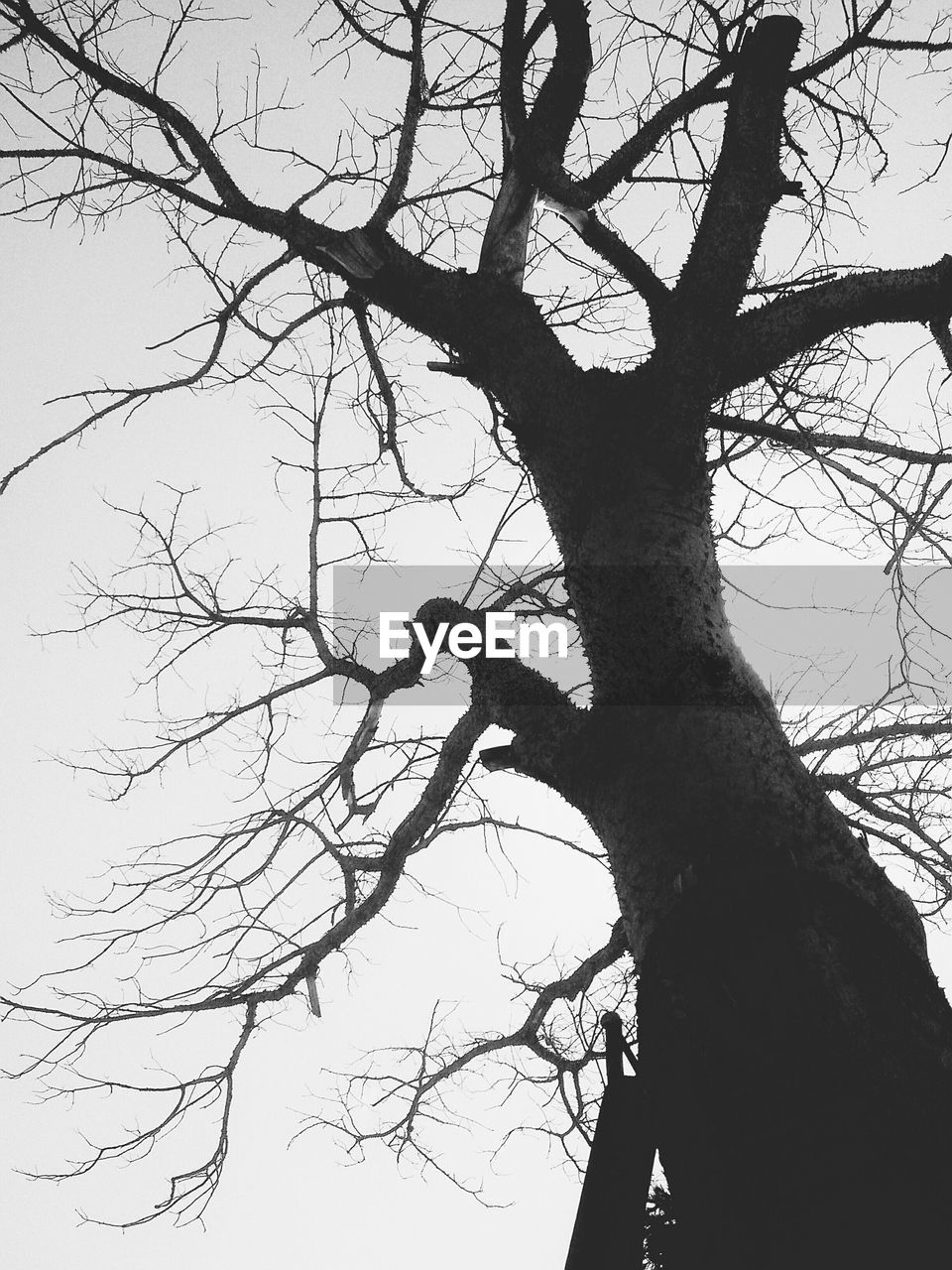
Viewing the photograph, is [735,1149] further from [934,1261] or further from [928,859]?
[928,859]

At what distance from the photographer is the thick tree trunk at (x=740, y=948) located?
116cm

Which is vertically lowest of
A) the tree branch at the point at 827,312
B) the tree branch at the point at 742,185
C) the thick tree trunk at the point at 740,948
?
the thick tree trunk at the point at 740,948

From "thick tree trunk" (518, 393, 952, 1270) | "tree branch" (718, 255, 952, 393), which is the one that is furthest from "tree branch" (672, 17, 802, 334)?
"thick tree trunk" (518, 393, 952, 1270)

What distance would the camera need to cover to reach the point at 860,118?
3.23 metres

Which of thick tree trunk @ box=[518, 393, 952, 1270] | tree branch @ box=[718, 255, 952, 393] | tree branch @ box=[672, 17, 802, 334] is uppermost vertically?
tree branch @ box=[672, 17, 802, 334]

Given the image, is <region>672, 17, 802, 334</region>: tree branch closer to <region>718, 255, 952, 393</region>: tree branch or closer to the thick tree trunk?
<region>718, 255, 952, 393</region>: tree branch

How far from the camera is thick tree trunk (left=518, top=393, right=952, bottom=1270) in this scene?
1.16 m

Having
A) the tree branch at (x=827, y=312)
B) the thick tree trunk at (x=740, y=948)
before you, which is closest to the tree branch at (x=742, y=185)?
the tree branch at (x=827, y=312)

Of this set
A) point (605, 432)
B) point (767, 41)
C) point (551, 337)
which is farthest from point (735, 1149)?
point (767, 41)

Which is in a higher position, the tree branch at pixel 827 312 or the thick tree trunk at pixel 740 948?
the tree branch at pixel 827 312

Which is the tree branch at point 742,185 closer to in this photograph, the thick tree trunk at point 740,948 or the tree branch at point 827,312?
the tree branch at point 827,312

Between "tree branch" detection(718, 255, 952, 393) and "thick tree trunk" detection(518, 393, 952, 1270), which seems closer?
"thick tree trunk" detection(518, 393, 952, 1270)

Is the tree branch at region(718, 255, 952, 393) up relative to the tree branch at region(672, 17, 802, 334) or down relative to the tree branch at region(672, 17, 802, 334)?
down

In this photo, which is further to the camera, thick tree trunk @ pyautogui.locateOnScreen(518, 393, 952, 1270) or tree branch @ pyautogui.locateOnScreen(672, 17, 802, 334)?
tree branch @ pyautogui.locateOnScreen(672, 17, 802, 334)
